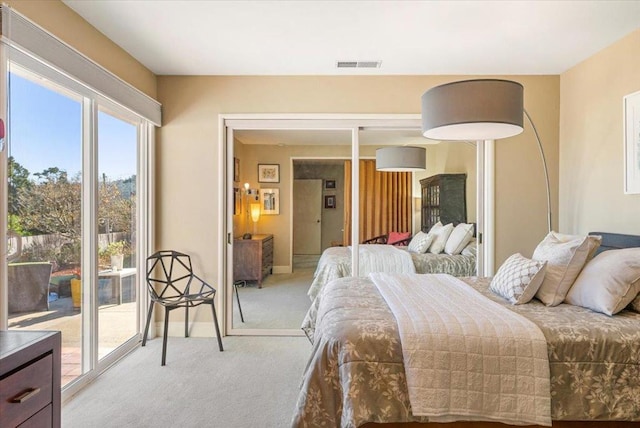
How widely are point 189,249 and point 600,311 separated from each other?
319 centimetres

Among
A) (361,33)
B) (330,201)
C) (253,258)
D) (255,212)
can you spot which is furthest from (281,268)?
(361,33)

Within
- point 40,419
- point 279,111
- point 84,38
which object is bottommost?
point 40,419

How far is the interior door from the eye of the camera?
3.79m

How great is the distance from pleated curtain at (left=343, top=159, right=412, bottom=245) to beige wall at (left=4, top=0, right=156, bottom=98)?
205 centimetres

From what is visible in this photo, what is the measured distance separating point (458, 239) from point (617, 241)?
1274 mm

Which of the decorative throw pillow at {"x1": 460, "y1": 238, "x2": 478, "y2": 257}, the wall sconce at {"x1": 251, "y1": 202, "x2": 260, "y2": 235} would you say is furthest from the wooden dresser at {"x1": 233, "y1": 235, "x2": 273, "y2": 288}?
the decorative throw pillow at {"x1": 460, "y1": 238, "x2": 478, "y2": 257}

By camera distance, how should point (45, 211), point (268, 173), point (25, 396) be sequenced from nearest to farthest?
point (25, 396) → point (45, 211) → point (268, 173)

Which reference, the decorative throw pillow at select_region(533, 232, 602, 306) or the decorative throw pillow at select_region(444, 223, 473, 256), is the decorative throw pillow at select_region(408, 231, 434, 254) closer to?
the decorative throw pillow at select_region(444, 223, 473, 256)

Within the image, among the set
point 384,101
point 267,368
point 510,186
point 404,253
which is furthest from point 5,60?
point 510,186

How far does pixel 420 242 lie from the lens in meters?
3.69

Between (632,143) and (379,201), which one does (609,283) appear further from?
(379,201)

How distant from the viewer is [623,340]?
1634 mm

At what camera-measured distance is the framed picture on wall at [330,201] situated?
375cm

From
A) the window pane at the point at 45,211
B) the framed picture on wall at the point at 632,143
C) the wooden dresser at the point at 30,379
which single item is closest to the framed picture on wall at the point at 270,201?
the window pane at the point at 45,211
